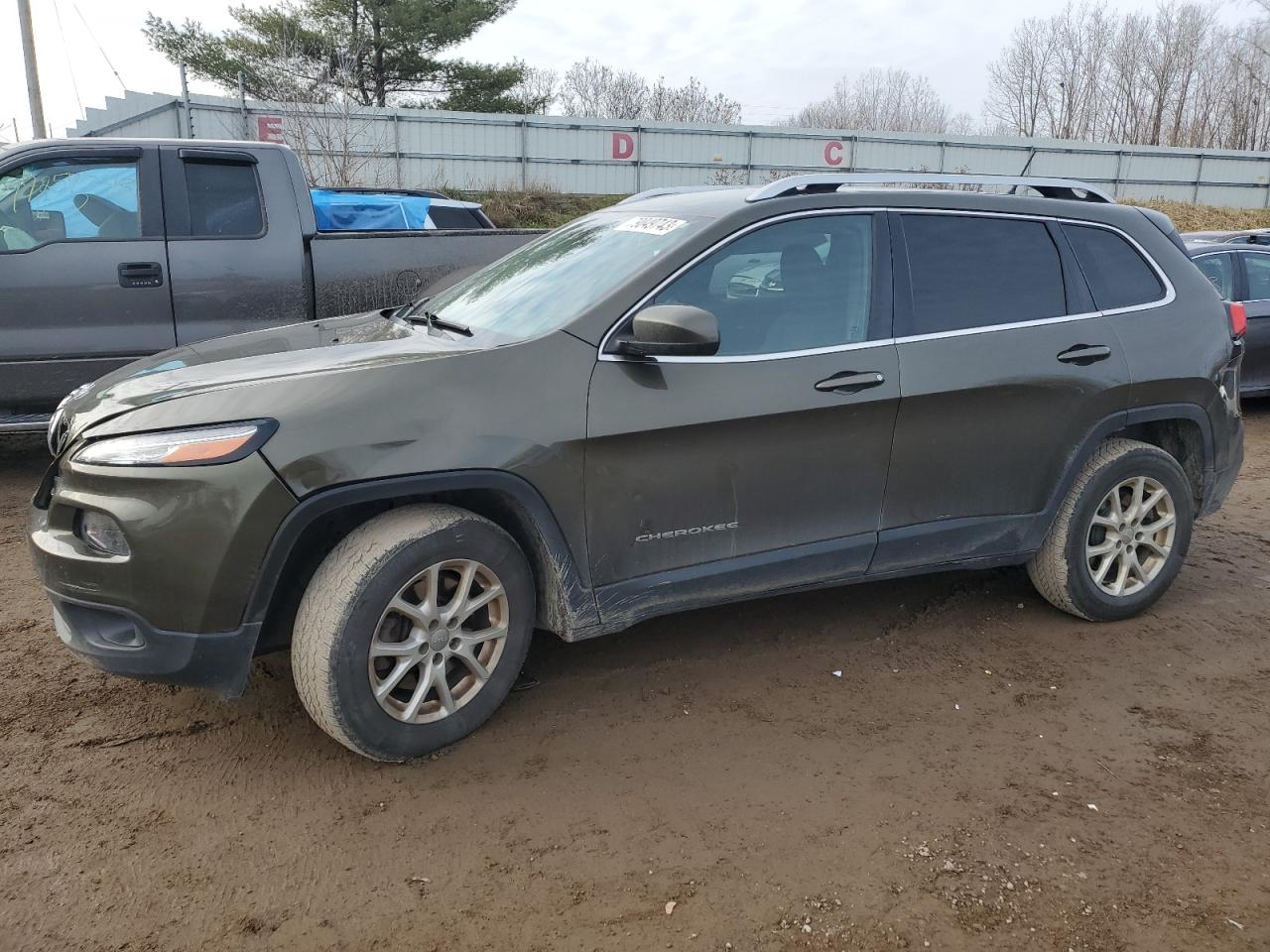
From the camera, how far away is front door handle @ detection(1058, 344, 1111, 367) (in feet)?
13.0

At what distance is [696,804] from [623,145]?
26075mm

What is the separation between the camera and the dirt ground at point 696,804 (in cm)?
246

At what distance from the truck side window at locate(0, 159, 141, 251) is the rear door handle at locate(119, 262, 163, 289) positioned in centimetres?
18

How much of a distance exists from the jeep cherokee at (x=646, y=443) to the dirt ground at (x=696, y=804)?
1.13 feet

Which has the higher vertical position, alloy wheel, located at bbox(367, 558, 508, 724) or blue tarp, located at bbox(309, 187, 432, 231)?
blue tarp, located at bbox(309, 187, 432, 231)

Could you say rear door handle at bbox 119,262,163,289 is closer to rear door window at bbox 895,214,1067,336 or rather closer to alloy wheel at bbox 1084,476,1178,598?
rear door window at bbox 895,214,1067,336

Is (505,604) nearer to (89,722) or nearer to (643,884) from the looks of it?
(643,884)

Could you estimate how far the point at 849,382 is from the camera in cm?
352

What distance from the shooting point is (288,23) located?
26500 mm

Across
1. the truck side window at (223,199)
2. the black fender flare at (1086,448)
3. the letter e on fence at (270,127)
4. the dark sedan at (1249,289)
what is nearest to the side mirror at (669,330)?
the black fender flare at (1086,448)

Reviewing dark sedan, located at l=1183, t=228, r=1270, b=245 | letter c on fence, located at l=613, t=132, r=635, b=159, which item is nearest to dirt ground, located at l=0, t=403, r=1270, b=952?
dark sedan, located at l=1183, t=228, r=1270, b=245

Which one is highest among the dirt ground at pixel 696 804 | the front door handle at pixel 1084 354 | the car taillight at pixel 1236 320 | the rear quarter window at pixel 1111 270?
the rear quarter window at pixel 1111 270

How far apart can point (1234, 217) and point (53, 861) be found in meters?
36.2

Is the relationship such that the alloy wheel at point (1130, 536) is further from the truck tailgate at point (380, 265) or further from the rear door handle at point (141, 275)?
the rear door handle at point (141, 275)
